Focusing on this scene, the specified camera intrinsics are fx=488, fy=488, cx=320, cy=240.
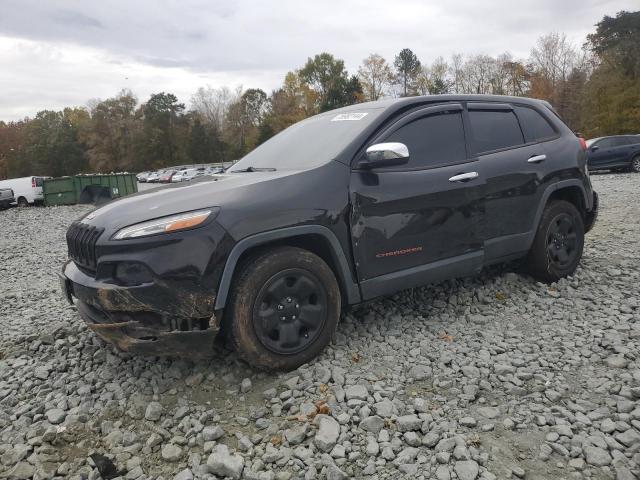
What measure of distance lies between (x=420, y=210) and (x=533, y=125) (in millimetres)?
1879

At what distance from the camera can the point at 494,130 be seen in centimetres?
438

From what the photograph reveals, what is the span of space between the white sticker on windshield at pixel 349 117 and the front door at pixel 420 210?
289 millimetres

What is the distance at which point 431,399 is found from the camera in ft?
9.55

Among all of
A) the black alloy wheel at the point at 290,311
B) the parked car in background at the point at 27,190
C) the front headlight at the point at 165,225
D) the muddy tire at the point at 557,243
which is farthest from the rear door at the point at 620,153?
the parked car in background at the point at 27,190

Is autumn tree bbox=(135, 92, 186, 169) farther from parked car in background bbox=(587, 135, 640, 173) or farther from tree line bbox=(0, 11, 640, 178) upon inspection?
parked car in background bbox=(587, 135, 640, 173)

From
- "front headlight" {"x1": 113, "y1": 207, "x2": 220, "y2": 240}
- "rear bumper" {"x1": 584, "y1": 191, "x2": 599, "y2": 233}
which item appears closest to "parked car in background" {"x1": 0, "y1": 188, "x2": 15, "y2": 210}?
"front headlight" {"x1": 113, "y1": 207, "x2": 220, "y2": 240}

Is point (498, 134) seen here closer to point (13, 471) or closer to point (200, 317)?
A: point (200, 317)

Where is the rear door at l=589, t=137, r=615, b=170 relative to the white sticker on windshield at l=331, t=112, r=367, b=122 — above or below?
below

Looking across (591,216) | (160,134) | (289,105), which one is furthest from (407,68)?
(591,216)

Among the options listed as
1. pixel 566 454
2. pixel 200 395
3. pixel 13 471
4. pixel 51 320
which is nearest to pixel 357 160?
pixel 200 395

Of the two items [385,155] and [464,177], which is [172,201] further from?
[464,177]

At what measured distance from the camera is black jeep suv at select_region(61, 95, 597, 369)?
2.88 metres

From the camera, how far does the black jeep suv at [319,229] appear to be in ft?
9.43

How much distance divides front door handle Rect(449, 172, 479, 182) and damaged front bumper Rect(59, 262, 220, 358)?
216cm
